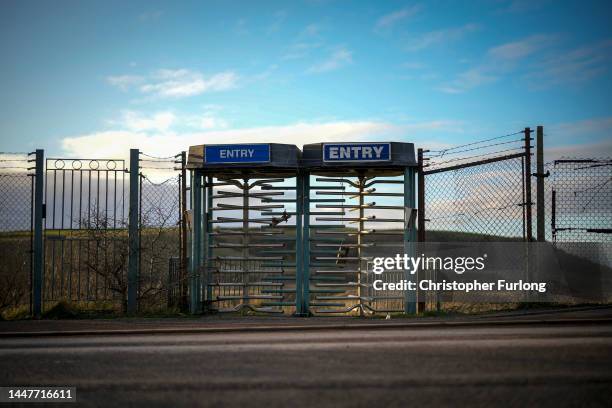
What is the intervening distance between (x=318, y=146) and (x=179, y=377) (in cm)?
724

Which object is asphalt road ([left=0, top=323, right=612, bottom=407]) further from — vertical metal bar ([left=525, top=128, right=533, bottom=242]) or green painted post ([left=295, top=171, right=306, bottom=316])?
green painted post ([left=295, top=171, right=306, bottom=316])

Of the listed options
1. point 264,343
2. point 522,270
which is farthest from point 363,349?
point 522,270

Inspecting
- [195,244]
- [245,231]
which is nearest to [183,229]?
[195,244]

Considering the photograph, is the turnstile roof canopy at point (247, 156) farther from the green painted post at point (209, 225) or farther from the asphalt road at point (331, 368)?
the asphalt road at point (331, 368)

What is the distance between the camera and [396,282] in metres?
12.1

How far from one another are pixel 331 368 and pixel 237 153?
6928mm

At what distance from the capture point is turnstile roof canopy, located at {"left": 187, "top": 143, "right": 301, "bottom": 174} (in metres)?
11.4

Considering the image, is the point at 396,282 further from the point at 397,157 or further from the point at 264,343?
the point at 264,343

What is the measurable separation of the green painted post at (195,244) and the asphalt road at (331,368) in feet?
14.3

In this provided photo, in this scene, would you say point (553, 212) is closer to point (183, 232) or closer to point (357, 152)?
point (357, 152)

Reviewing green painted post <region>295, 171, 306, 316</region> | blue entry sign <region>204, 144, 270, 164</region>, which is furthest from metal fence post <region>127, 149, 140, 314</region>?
green painted post <region>295, 171, 306, 316</region>

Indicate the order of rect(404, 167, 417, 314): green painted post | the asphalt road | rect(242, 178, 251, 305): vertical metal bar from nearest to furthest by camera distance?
1. the asphalt road
2. rect(404, 167, 417, 314): green painted post
3. rect(242, 178, 251, 305): vertical metal bar

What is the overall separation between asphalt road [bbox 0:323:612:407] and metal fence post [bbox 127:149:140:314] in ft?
12.7

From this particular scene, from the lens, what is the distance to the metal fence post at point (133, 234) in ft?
37.0
